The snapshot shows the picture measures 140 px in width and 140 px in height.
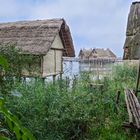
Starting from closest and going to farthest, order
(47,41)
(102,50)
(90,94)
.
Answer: (90,94) → (47,41) → (102,50)

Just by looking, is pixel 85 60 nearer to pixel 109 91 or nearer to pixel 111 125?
pixel 109 91

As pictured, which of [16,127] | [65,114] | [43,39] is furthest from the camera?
[43,39]

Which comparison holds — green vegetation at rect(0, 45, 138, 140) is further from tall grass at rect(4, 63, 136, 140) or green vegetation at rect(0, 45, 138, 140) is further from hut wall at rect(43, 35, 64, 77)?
hut wall at rect(43, 35, 64, 77)

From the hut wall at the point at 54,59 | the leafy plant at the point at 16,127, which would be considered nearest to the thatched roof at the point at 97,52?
the hut wall at the point at 54,59

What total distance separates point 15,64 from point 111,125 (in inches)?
152

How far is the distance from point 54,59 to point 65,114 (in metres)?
6.60

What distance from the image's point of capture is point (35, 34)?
11.5 meters

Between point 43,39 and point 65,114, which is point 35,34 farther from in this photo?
point 65,114

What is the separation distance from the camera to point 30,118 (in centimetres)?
492

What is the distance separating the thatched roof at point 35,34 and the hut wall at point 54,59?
0.39 meters

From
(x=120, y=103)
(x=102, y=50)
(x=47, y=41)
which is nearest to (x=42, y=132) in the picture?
(x=120, y=103)

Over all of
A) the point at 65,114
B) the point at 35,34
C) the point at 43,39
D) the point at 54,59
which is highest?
the point at 35,34

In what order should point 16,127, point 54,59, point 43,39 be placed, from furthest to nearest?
point 54,59
point 43,39
point 16,127

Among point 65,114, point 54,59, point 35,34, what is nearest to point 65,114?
point 65,114
